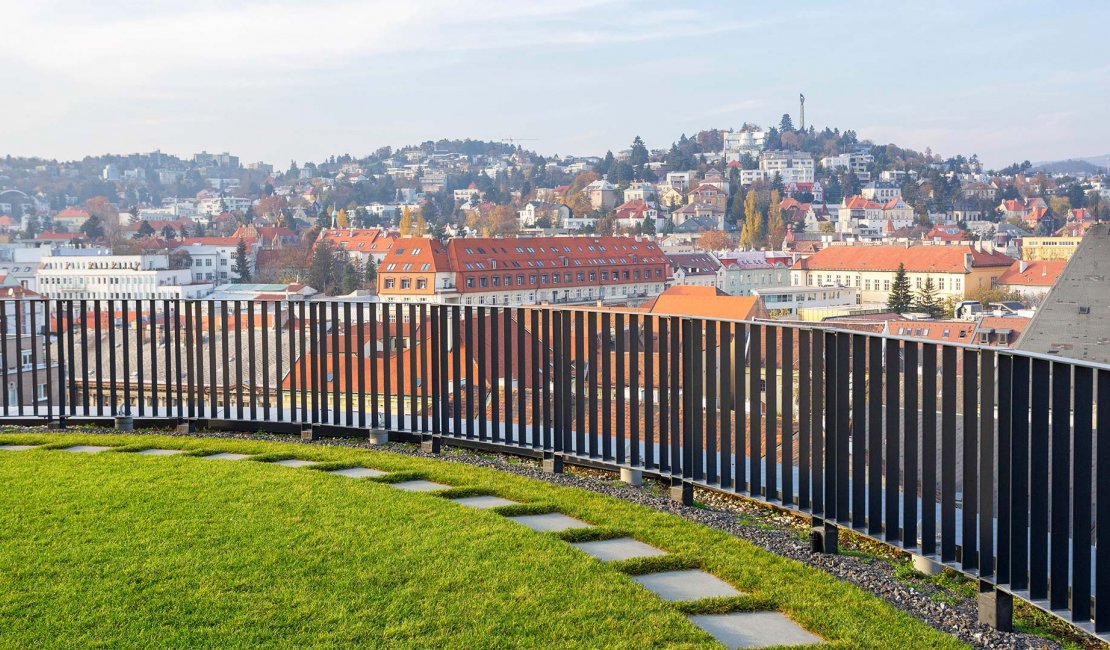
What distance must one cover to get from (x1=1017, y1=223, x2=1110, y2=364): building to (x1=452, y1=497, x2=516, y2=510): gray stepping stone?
10.2ft

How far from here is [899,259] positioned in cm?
8125

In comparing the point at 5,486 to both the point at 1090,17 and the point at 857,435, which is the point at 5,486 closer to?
the point at 857,435

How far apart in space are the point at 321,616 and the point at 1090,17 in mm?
88352

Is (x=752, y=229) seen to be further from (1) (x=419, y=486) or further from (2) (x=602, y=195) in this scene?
(1) (x=419, y=486)

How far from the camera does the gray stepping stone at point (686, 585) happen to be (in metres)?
3.57

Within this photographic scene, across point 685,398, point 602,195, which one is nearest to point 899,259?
point 602,195

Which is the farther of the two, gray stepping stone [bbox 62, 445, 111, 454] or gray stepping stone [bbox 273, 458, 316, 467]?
gray stepping stone [bbox 62, 445, 111, 454]

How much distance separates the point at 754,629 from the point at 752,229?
12497cm

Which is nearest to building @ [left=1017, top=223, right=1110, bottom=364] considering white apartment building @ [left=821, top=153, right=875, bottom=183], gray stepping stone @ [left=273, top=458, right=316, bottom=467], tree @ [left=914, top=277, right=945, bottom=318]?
gray stepping stone @ [left=273, top=458, right=316, bottom=467]

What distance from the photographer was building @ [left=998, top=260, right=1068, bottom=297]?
68.6 metres

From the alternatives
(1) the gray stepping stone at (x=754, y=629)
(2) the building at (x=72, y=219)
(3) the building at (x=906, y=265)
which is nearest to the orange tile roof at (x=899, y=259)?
(3) the building at (x=906, y=265)

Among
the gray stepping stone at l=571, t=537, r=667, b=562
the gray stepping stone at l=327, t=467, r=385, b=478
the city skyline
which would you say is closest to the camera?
the gray stepping stone at l=571, t=537, r=667, b=562

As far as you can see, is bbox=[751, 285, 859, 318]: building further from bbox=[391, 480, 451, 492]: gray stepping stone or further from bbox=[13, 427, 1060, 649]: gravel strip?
bbox=[391, 480, 451, 492]: gray stepping stone

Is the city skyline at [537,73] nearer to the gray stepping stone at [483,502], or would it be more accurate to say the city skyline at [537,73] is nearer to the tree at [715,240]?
the tree at [715,240]
